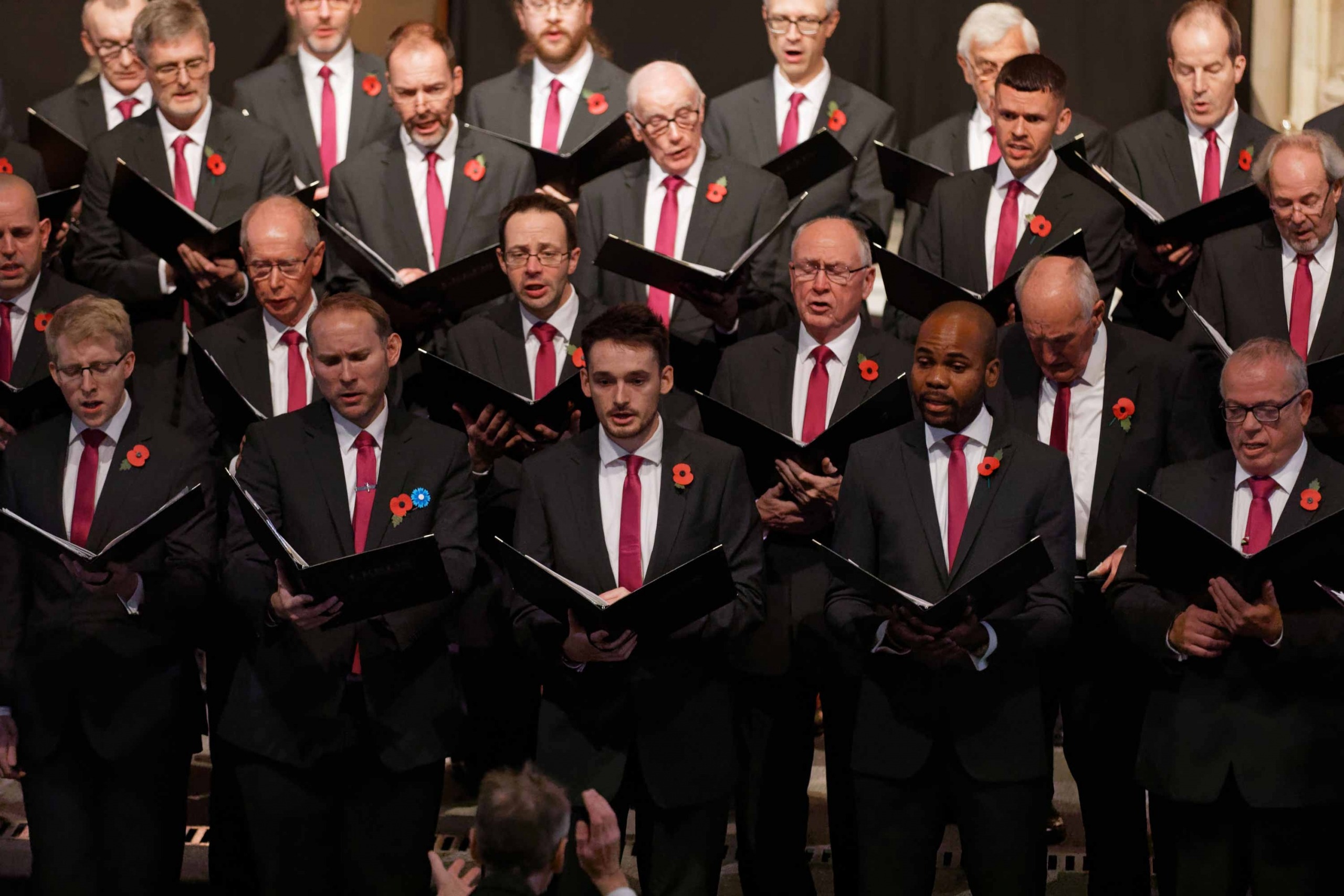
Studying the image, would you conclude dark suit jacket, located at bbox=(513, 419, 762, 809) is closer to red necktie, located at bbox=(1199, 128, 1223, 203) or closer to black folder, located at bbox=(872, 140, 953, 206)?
black folder, located at bbox=(872, 140, 953, 206)

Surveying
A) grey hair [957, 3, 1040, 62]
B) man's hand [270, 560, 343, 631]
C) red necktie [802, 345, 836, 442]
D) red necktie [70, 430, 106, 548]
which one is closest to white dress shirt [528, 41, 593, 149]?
grey hair [957, 3, 1040, 62]

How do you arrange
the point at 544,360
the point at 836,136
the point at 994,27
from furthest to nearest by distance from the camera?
the point at 994,27 < the point at 836,136 < the point at 544,360

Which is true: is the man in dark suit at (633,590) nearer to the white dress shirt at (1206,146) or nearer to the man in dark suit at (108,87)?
the white dress shirt at (1206,146)

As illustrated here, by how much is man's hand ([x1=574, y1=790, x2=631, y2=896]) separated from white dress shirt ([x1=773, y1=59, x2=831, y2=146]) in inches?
123

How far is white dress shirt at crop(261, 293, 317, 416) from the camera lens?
4898mm

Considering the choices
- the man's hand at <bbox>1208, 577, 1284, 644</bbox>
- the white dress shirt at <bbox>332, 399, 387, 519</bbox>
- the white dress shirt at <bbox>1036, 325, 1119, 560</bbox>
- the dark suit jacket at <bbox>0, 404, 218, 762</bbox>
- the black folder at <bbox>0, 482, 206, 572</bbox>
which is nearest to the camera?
the man's hand at <bbox>1208, 577, 1284, 644</bbox>

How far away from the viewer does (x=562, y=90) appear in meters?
6.19

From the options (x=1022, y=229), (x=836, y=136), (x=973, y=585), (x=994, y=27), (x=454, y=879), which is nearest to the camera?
(x=454, y=879)

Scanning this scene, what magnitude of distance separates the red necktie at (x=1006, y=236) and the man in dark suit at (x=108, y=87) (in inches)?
113

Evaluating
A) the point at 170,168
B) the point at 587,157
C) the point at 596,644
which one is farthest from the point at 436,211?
the point at 596,644

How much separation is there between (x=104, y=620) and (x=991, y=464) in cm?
211

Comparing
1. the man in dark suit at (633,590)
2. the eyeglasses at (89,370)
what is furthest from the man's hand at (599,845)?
the eyeglasses at (89,370)

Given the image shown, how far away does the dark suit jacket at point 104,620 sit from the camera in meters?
4.39

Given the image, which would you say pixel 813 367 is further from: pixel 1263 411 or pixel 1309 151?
pixel 1309 151
